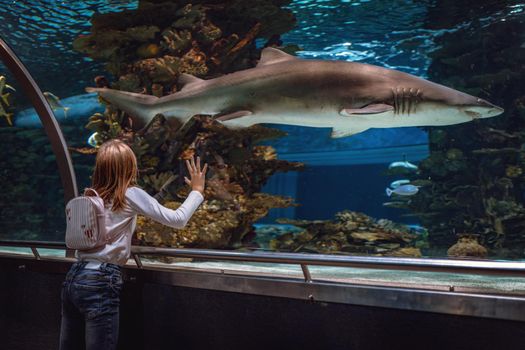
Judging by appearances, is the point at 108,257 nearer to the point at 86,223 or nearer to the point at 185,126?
the point at 86,223

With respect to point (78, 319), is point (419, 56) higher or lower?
lower

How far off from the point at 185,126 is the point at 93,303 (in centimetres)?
378

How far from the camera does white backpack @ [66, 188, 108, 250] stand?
2.09 m

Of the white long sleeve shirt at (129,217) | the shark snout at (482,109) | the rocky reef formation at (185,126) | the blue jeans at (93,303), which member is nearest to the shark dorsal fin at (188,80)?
the white long sleeve shirt at (129,217)

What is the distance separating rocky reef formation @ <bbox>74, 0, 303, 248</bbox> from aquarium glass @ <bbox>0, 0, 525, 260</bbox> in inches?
0.7

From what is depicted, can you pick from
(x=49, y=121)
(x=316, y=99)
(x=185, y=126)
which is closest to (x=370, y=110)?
(x=316, y=99)

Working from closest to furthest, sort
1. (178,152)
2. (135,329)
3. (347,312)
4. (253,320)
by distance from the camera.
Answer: (347,312), (253,320), (135,329), (178,152)

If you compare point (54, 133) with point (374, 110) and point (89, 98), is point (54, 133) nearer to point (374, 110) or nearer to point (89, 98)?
point (374, 110)

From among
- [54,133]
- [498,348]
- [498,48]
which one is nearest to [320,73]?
[498,348]

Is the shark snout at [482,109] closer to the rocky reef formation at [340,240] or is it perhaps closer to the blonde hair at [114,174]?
the blonde hair at [114,174]

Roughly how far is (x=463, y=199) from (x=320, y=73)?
27.4ft

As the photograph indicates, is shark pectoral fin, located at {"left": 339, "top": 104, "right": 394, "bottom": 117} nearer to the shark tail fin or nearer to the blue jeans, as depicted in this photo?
the shark tail fin

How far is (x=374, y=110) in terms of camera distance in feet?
9.59

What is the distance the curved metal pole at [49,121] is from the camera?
12.5ft
